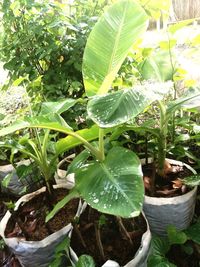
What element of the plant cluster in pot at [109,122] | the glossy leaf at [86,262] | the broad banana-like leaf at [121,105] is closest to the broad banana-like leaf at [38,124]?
the plant cluster in pot at [109,122]

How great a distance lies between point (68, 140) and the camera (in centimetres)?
88

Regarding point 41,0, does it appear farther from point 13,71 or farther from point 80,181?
point 80,181

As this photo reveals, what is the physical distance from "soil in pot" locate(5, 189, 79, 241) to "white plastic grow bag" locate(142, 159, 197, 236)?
314 millimetres

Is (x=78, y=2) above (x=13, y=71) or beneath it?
above

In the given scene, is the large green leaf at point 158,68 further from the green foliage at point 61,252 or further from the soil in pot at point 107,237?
the green foliage at point 61,252

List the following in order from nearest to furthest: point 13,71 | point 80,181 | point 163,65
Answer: point 80,181, point 163,65, point 13,71

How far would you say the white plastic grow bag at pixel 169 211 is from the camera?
1.05m

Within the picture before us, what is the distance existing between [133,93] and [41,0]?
0.89 meters

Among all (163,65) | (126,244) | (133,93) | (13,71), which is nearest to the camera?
(133,93)

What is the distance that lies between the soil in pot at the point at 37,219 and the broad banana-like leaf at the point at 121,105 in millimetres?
569

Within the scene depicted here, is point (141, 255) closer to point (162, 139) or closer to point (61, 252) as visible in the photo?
point (61, 252)

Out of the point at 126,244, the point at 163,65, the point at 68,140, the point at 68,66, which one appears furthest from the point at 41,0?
the point at 126,244

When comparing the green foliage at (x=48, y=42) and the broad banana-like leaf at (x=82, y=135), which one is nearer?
the broad banana-like leaf at (x=82, y=135)

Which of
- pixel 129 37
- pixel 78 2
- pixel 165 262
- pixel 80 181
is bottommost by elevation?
pixel 165 262
